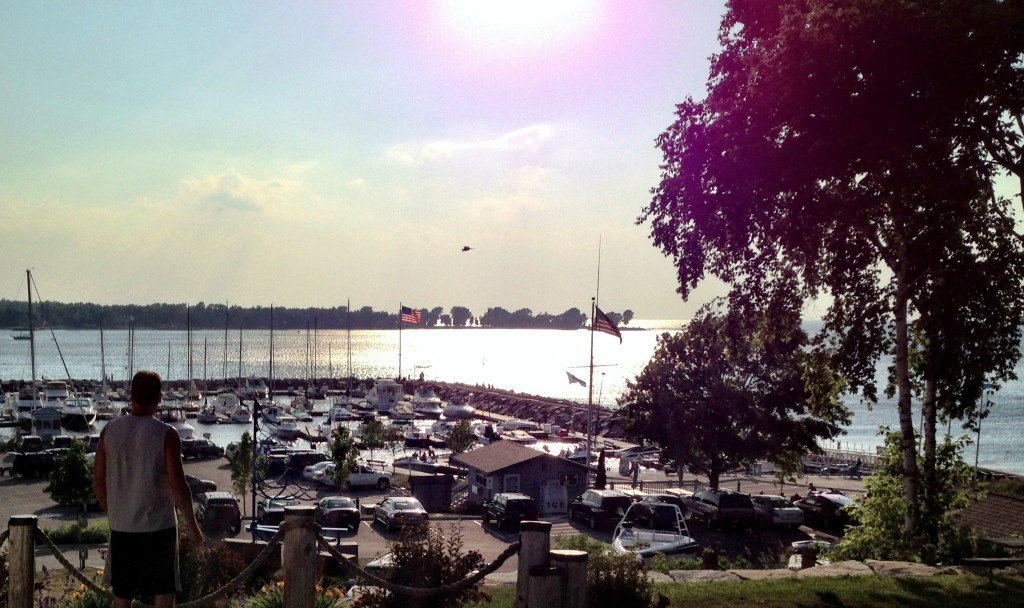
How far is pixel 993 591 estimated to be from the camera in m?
11.6

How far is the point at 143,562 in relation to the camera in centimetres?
698

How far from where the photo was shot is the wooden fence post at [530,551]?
753cm

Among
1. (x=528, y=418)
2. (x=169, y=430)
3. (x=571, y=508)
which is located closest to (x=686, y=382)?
(x=571, y=508)

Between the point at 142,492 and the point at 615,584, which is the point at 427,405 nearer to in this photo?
the point at 615,584

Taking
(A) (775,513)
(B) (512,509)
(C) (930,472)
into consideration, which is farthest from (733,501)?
(C) (930,472)

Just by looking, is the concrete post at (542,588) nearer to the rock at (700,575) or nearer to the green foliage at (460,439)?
the rock at (700,575)

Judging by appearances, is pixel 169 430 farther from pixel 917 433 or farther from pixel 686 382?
pixel 686 382

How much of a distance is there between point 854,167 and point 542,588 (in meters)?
8.91

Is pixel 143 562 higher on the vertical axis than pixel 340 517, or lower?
higher

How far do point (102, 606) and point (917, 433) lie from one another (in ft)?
50.5

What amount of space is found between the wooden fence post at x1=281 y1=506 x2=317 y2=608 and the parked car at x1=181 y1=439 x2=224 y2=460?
50.3 m

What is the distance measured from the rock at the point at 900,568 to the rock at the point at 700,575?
2246 mm

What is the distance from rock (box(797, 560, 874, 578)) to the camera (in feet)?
42.8

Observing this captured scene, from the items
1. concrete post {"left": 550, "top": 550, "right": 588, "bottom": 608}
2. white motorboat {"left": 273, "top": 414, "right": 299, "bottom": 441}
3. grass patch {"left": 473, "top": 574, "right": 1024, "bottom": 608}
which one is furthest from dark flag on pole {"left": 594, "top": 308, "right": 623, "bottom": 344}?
white motorboat {"left": 273, "top": 414, "right": 299, "bottom": 441}
